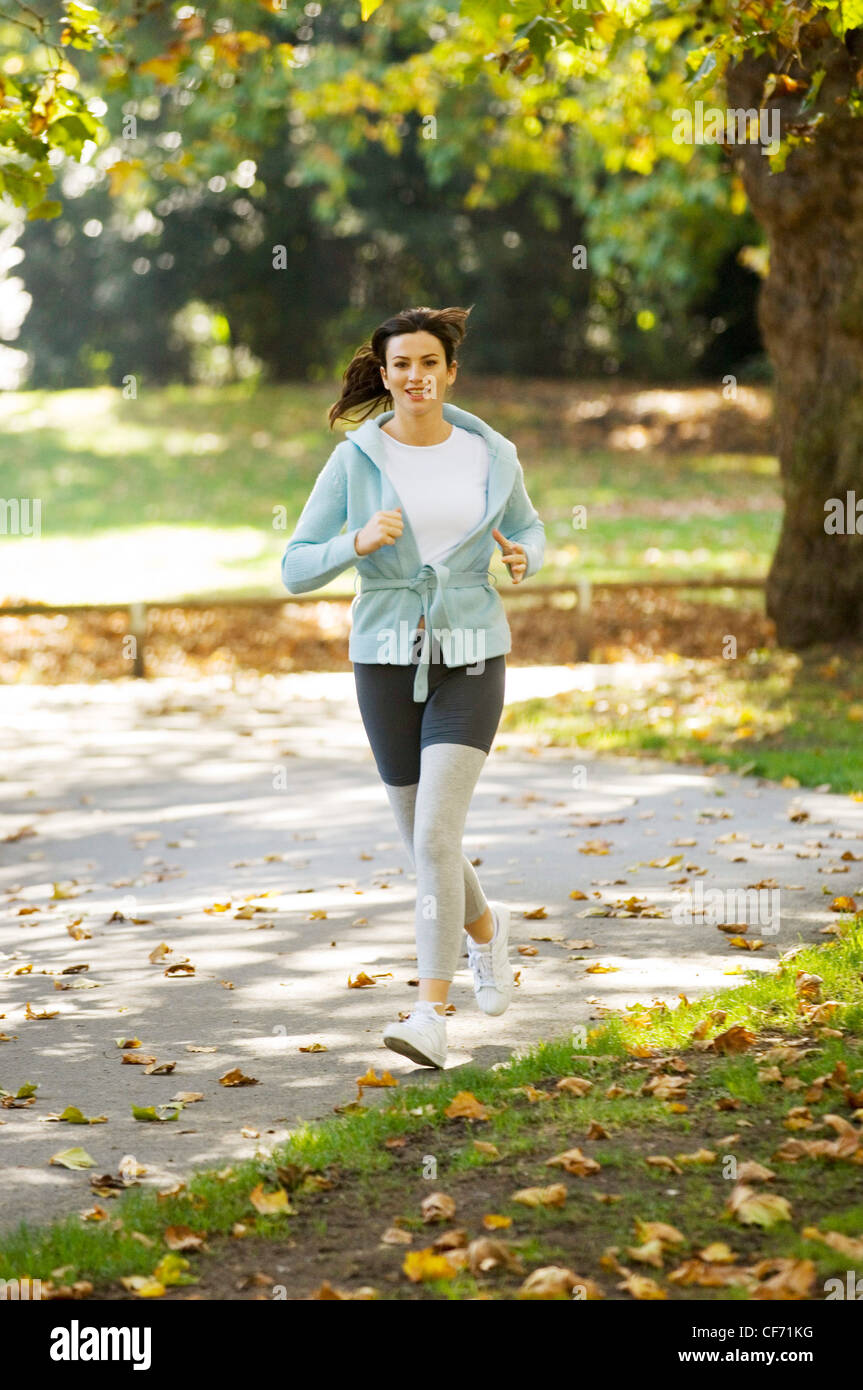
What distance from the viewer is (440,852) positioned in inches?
199

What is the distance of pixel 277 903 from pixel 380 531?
9.86 feet

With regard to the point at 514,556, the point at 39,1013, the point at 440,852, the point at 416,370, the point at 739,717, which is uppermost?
the point at 416,370

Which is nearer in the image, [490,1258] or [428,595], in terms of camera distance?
[490,1258]

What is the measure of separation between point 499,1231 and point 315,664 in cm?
1178

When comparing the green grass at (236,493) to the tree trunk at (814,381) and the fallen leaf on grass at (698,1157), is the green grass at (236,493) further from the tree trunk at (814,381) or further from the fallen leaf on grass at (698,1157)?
the fallen leaf on grass at (698,1157)

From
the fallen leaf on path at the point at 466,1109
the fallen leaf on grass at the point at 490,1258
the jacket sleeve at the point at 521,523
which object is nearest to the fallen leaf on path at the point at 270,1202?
the fallen leaf on grass at the point at 490,1258

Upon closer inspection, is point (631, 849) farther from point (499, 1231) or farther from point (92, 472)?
point (92, 472)

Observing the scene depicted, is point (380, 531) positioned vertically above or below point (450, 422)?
below

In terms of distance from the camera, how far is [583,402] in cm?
3519

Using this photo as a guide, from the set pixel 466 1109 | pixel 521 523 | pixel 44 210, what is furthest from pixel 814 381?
pixel 466 1109

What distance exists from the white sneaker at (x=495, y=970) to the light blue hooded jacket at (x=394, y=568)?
92 centimetres

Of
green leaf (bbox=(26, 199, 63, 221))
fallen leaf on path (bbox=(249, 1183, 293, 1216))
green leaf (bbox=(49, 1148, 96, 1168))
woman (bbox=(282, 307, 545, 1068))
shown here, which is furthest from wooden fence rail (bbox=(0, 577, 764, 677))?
fallen leaf on path (bbox=(249, 1183, 293, 1216))

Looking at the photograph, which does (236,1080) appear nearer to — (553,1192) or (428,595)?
(553,1192)

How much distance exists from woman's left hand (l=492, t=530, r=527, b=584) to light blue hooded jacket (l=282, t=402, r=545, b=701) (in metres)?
0.04
